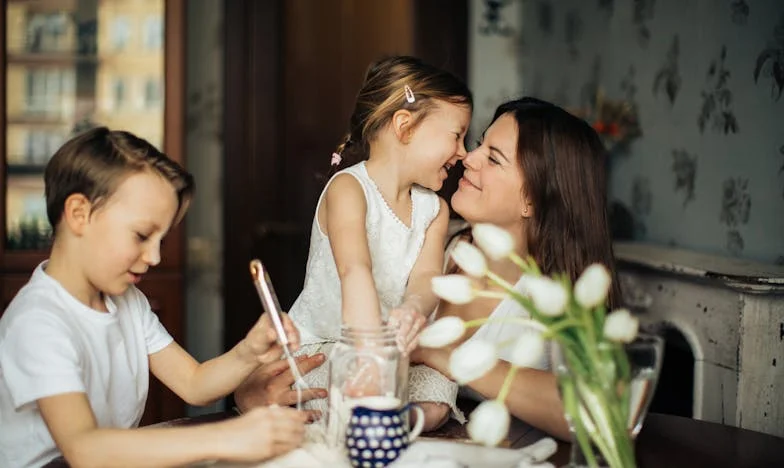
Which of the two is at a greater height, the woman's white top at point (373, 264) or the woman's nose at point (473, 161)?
the woman's nose at point (473, 161)

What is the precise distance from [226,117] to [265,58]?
283mm

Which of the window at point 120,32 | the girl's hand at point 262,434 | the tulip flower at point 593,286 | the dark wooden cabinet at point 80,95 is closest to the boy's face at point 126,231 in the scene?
the girl's hand at point 262,434

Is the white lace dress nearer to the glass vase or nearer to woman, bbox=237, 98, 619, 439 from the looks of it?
woman, bbox=237, 98, 619, 439

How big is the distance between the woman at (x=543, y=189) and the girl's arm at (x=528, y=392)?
248mm

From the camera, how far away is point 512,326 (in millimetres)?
1834

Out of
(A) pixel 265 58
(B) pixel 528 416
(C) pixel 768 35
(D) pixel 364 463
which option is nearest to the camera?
(D) pixel 364 463

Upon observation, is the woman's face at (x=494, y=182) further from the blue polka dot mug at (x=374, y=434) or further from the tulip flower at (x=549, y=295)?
the tulip flower at (x=549, y=295)

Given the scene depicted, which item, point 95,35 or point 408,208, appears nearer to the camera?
point 408,208

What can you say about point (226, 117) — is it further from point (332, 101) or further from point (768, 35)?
point (768, 35)

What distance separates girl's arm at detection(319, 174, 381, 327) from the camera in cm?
154

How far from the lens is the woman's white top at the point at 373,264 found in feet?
6.15

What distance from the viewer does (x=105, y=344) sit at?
4.73ft

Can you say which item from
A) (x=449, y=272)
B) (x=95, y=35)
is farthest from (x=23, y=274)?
(x=449, y=272)

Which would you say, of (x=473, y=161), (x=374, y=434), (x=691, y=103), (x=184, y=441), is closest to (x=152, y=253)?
(x=184, y=441)
